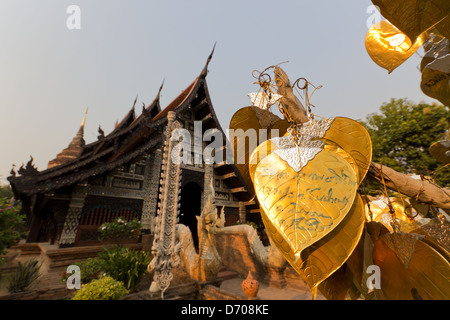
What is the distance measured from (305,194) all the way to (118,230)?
31.6 ft

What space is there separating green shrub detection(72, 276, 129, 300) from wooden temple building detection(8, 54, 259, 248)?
5.86ft

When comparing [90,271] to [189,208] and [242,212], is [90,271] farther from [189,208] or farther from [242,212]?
[189,208]

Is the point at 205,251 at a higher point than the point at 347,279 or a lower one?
higher

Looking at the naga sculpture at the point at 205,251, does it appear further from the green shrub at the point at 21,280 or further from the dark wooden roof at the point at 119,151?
A: the green shrub at the point at 21,280

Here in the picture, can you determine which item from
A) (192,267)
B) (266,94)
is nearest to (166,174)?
(192,267)

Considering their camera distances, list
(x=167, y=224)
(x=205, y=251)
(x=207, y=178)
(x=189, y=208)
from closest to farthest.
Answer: (x=167, y=224)
(x=205, y=251)
(x=207, y=178)
(x=189, y=208)

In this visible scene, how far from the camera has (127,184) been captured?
10.1m

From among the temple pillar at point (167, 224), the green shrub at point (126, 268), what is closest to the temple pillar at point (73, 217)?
the green shrub at point (126, 268)

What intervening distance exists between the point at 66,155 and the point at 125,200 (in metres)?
15.5

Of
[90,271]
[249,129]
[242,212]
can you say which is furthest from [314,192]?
[242,212]

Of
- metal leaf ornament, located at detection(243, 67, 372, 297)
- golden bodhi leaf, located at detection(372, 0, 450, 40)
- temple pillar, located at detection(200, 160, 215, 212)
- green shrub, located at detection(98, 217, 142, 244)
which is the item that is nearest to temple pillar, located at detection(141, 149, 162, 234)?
green shrub, located at detection(98, 217, 142, 244)

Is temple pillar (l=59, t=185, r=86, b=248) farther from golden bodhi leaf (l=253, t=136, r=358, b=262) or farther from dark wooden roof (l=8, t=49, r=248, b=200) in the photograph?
golden bodhi leaf (l=253, t=136, r=358, b=262)
